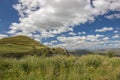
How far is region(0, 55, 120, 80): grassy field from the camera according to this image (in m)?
11.5

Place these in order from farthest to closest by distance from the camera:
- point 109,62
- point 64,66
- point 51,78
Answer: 1. point 109,62
2. point 64,66
3. point 51,78

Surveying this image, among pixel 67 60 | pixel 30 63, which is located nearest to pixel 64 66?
pixel 67 60

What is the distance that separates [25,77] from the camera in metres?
11.3

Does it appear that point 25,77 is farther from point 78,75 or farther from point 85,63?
point 85,63

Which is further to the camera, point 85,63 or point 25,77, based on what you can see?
point 85,63

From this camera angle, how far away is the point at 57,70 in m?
12.3

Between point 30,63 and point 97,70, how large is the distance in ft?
12.0

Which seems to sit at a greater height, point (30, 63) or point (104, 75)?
point (30, 63)

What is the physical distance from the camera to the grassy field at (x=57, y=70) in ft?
37.7

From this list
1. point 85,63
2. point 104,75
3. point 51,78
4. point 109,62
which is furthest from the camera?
point 109,62

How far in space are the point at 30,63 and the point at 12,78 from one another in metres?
1.99

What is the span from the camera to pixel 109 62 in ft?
48.6

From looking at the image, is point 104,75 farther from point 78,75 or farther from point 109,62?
point 109,62

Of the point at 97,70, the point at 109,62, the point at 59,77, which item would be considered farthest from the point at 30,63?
the point at 109,62
